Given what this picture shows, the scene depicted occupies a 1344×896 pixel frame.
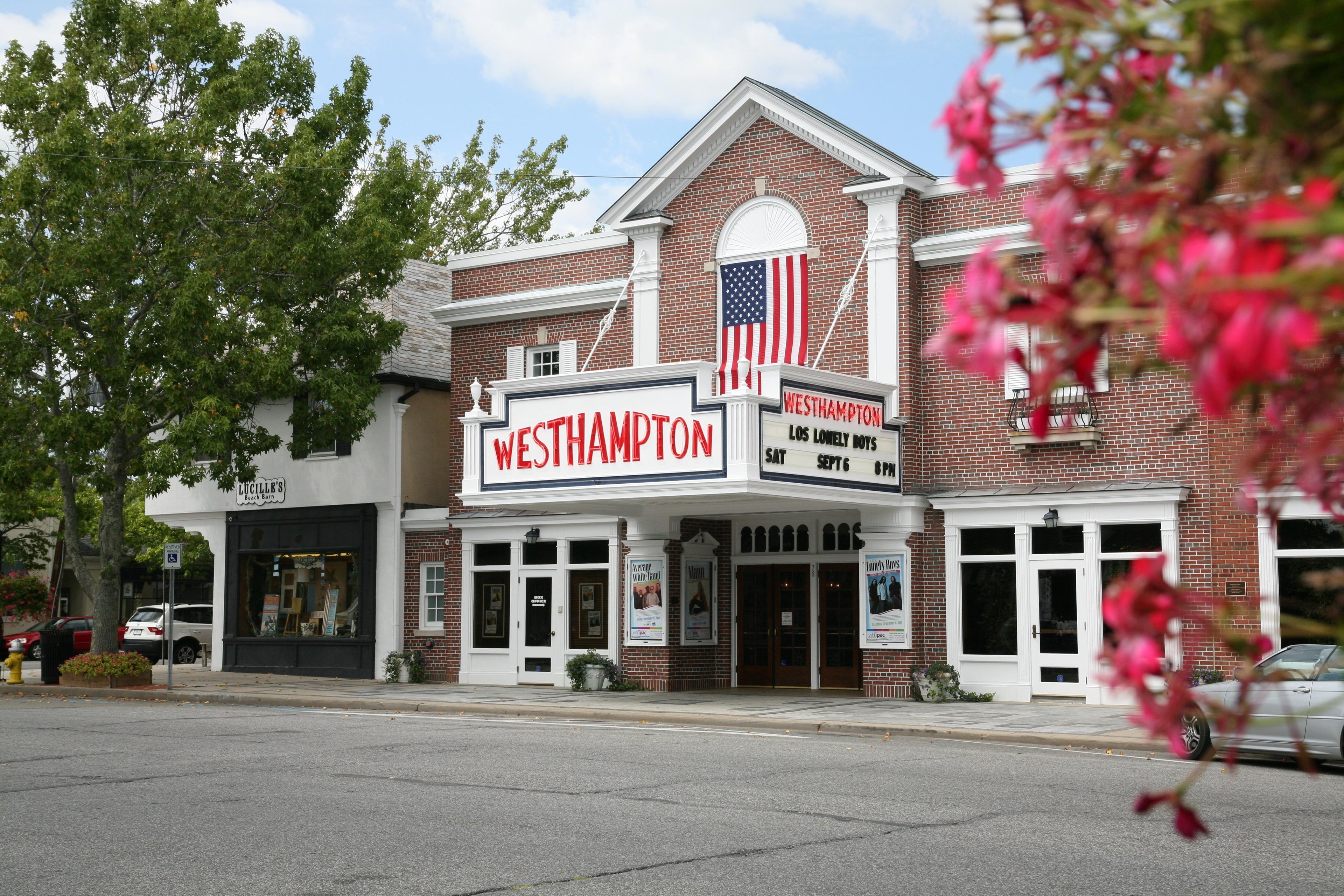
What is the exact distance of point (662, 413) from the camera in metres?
21.9

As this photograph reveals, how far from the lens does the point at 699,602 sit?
1032 inches

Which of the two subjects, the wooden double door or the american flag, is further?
the wooden double door

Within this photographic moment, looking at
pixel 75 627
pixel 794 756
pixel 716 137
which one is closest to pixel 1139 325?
pixel 794 756

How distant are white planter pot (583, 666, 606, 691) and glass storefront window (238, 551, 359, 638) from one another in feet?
20.9

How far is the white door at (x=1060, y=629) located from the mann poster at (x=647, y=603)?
6747mm

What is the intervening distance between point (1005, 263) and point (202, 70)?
29.0 m

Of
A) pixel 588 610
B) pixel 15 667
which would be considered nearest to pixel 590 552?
pixel 588 610

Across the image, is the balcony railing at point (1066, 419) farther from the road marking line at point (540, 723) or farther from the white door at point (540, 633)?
the white door at point (540, 633)

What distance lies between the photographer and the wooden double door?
2544 cm

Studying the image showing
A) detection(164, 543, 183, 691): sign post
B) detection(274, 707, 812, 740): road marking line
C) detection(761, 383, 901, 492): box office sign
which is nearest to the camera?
detection(274, 707, 812, 740): road marking line

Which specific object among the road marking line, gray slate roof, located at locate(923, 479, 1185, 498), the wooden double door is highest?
gray slate roof, located at locate(923, 479, 1185, 498)

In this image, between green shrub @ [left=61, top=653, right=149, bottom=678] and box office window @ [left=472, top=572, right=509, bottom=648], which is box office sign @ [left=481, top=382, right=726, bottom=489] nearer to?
box office window @ [left=472, top=572, right=509, bottom=648]

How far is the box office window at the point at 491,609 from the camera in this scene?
28391 mm

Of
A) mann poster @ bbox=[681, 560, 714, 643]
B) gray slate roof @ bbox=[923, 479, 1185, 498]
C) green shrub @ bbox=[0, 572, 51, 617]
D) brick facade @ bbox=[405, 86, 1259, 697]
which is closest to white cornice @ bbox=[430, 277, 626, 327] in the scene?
brick facade @ bbox=[405, 86, 1259, 697]
